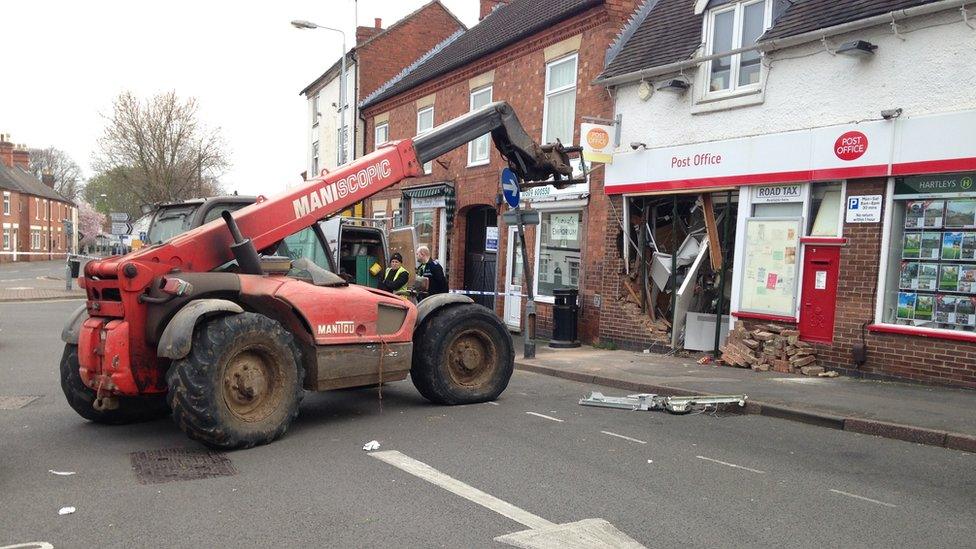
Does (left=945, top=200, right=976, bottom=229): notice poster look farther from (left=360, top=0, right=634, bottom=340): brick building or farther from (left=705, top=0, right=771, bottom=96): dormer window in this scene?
(left=360, top=0, right=634, bottom=340): brick building

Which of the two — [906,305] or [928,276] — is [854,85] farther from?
[906,305]

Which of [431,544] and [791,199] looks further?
[791,199]

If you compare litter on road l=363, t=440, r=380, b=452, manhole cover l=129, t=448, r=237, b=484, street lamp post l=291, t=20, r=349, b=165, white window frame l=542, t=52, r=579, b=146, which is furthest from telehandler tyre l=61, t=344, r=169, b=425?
street lamp post l=291, t=20, r=349, b=165

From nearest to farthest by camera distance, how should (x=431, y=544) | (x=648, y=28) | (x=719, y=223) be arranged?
1. (x=431, y=544)
2. (x=719, y=223)
3. (x=648, y=28)

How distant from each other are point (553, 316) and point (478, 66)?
7134 mm

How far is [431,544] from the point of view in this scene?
13.6ft

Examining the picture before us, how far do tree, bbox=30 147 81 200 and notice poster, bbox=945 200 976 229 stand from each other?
3900 inches

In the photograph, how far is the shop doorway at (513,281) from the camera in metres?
16.5

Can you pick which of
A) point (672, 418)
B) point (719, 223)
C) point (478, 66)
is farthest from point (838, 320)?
point (478, 66)

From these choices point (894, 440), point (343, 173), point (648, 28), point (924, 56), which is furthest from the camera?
point (648, 28)

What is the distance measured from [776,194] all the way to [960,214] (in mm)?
2454

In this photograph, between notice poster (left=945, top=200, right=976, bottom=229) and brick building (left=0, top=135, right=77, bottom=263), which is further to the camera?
brick building (left=0, top=135, right=77, bottom=263)

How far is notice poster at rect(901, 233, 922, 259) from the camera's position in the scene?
31.5ft

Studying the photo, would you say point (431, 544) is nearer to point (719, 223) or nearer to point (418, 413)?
point (418, 413)
